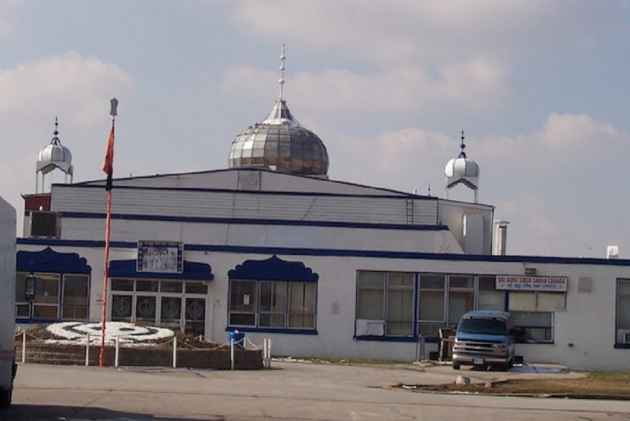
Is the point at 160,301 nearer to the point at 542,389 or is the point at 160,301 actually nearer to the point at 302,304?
the point at 302,304

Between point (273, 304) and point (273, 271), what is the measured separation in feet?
4.21

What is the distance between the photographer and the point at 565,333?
46.5m

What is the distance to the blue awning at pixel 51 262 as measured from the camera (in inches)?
1864

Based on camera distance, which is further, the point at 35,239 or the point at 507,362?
the point at 35,239

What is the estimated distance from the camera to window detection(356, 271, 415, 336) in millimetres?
46938

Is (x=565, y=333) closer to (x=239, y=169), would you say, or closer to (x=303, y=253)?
(x=303, y=253)

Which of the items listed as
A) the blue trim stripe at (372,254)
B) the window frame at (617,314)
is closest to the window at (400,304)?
the blue trim stripe at (372,254)

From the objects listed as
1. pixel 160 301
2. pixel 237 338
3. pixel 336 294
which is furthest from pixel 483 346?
pixel 160 301

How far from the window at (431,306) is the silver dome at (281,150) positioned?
19.3m

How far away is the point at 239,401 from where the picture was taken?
22.2 m

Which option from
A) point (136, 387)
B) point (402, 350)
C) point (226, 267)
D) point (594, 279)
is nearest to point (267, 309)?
point (226, 267)

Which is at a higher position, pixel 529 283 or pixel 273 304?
pixel 529 283

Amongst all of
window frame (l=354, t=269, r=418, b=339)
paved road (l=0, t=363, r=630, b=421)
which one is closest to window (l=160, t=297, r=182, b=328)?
window frame (l=354, t=269, r=418, b=339)

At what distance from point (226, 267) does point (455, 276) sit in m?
8.75
